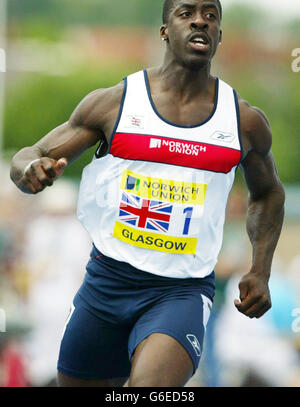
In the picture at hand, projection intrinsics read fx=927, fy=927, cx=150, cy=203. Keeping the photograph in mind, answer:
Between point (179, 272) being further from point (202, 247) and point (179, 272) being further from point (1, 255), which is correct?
point (1, 255)

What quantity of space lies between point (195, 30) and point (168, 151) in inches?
27.9

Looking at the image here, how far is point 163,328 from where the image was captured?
5039 mm

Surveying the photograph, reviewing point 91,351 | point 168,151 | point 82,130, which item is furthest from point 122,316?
point 82,130

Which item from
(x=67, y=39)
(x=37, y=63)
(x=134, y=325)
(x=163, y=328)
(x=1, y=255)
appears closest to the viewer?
(x=163, y=328)

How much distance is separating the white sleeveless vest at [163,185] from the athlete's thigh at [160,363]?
18.8 inches

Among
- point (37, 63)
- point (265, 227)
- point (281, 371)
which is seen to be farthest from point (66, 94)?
point (265, 227)

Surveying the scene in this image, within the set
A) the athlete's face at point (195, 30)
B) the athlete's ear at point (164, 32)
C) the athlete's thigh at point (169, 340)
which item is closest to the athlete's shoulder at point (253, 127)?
the athlete's face at point (195, 30)

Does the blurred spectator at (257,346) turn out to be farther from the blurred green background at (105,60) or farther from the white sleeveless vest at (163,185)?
the blurred green background at (105,60)

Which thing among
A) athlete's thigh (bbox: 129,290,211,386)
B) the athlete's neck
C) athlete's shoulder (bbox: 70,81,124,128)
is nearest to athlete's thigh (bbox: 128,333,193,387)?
athlete's thigh (bbox: 129,290,211,386)

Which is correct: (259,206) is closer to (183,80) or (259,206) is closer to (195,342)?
(183,80)

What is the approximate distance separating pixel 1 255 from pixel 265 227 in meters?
6.17

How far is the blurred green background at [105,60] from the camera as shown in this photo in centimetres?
4362

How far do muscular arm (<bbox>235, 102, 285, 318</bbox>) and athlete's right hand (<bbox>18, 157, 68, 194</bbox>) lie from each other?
1244 mm

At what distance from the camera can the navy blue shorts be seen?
16.9 feet
